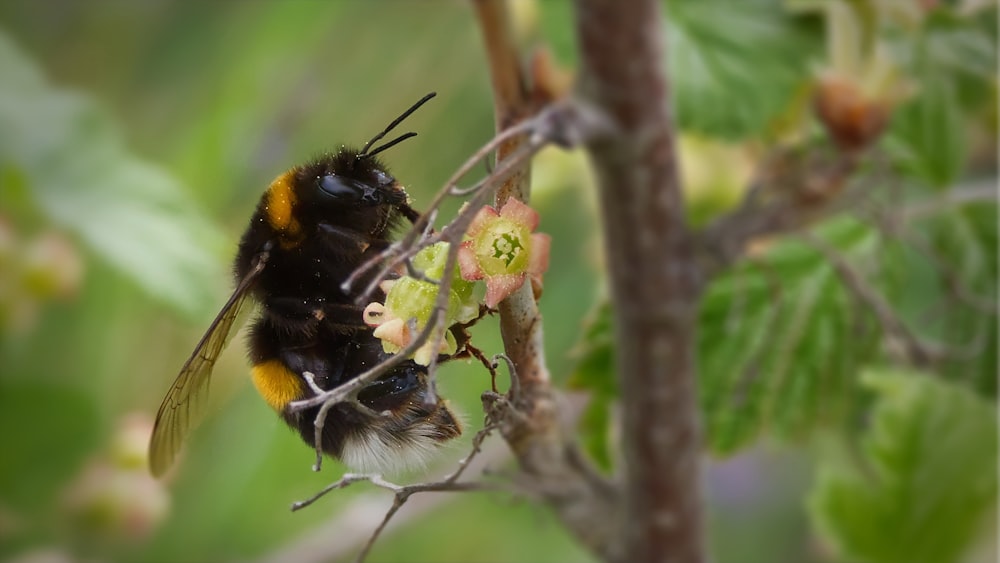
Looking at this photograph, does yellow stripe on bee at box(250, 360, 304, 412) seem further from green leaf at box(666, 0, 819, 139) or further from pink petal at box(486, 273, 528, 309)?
green leaf at box(666, 0, 819, 139)

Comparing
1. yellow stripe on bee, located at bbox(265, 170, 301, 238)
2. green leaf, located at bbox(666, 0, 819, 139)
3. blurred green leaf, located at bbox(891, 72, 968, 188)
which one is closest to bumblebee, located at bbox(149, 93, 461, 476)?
yellow stripe on bee, located at bbox(265, 170, 301, 238)

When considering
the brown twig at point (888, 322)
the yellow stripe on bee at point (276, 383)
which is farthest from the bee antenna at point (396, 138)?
the brown twig at point (888, 322)

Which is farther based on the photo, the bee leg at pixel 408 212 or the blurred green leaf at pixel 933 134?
the blurred green leaf at pixel 933 134

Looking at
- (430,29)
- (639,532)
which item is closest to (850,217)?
(639,532)

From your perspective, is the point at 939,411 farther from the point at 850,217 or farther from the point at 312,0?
the point at 312,0

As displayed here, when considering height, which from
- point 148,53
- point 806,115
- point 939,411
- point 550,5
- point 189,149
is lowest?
point 939,411

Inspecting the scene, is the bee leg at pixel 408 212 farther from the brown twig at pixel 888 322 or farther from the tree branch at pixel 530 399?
the brown twig at pixel 888 322
